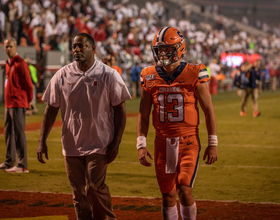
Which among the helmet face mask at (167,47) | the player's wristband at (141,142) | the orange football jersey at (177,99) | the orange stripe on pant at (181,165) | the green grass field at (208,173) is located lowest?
the green grass field at (208,173)

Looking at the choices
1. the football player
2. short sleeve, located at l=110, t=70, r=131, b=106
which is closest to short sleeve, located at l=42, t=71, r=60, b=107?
short sleeve, located at l=110, t=70, r=131, b=106

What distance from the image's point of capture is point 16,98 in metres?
7.59

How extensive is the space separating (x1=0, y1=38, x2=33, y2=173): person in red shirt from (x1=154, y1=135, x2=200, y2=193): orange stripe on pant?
153 inches

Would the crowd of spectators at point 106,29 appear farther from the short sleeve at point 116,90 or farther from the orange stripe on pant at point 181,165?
the orange stripe on pant at point 181,165

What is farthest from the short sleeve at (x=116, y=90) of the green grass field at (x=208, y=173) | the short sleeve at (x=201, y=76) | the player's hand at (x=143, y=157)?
the green grass field at (x=208, y=173)

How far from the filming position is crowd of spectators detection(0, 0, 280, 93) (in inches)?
847

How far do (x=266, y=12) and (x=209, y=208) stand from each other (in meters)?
62.2

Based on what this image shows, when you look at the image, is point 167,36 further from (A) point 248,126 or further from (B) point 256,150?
(A) point 248,126

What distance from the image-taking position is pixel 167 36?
14.3 feet

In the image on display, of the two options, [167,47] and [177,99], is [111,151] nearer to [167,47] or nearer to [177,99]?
[177,99]

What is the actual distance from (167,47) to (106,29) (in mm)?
23497

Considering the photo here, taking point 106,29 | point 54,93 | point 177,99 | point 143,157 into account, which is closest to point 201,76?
point 177,99

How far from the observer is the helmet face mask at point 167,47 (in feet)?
14.2

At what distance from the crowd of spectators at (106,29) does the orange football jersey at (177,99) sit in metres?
8.50
